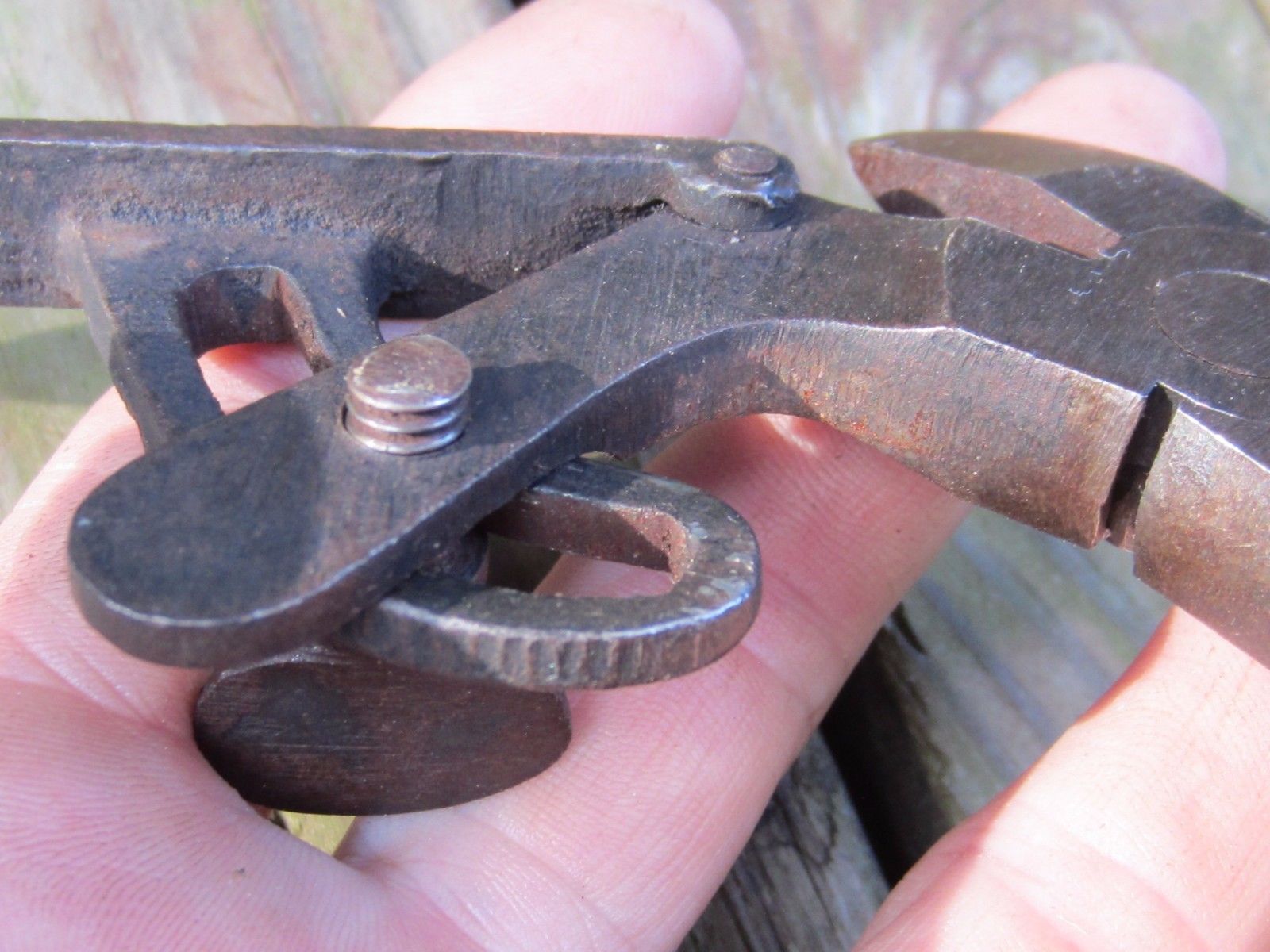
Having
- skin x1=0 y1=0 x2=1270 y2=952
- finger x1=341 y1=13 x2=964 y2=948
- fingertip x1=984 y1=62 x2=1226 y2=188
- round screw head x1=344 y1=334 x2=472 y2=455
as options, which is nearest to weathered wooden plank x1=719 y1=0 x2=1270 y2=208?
fingertip x1=984 y1=62 x2=1226 y2=188

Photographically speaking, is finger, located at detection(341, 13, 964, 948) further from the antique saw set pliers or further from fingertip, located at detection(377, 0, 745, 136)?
fingertip, located at detection(377, 0, 745, 136)

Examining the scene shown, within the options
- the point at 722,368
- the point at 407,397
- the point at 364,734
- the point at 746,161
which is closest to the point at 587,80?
the point at 746,161

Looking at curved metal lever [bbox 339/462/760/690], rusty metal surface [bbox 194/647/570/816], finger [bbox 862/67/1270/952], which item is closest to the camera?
curved metal lever [bbox 339/462/760/690]

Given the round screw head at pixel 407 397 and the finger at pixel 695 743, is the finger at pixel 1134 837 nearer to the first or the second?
the finger at pixel 695 743

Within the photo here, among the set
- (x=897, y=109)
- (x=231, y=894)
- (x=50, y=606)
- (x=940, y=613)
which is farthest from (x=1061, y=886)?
(x=897, y=109)

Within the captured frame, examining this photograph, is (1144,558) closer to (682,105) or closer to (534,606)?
(534,606)

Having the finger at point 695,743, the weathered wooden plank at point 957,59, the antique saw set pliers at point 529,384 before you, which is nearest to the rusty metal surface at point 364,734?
the antique saw set pliers at point 529,384
